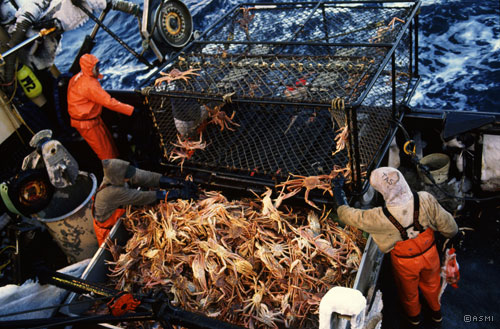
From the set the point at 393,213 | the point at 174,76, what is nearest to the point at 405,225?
the point at 393,213

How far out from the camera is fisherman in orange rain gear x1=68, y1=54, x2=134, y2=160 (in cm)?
517

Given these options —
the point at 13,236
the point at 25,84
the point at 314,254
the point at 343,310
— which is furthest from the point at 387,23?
the point at 25,84

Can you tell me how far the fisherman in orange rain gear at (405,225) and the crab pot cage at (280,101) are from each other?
32 centimetres

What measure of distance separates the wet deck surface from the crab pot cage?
1.51 m

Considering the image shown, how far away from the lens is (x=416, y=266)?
3484 mm

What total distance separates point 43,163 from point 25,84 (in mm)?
2057

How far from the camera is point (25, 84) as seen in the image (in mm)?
5844

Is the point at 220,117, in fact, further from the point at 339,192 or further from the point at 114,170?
the point at 339,192

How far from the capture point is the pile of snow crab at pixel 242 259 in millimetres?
3367

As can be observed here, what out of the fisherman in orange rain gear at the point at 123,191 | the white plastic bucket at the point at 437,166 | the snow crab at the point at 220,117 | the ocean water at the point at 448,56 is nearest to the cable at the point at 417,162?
the white plastic bucket at the point at 437,166

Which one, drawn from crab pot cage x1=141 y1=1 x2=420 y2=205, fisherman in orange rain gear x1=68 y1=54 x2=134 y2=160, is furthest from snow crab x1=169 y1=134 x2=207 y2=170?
fisherman in orange rain gear x1=68 y1=54 x2=134 y2=160

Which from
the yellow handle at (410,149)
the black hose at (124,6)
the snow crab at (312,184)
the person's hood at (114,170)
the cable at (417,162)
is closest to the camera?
the snow crab at (312,184)

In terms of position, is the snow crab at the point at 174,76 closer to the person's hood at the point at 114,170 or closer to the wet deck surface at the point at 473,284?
the person's hood at the point at 114,170

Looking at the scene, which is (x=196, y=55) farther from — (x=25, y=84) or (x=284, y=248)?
(x=25, y=84)
